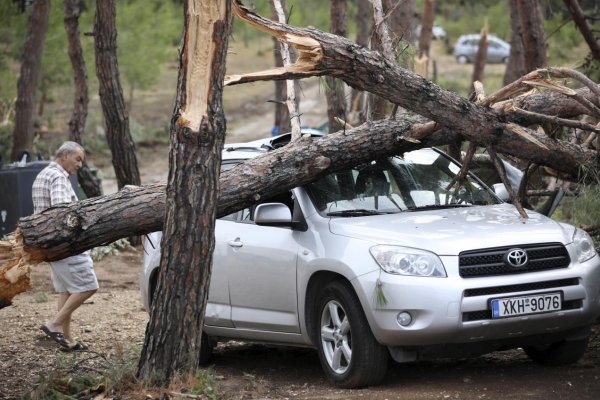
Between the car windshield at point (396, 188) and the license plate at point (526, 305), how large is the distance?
1.27 m

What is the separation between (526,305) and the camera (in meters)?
6.75

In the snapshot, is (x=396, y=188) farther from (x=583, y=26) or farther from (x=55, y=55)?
(x=55, y=55)

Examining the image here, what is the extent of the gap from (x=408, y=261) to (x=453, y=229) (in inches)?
18.8

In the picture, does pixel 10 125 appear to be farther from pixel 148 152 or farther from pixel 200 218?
pixel 200 218

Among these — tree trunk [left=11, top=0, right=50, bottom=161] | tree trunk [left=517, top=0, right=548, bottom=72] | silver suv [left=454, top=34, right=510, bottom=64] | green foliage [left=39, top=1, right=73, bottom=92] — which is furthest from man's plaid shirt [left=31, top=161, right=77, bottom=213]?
silver suv [left=454, top=34, right=510, bottom=64]

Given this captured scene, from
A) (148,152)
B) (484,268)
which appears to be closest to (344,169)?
(484,268)

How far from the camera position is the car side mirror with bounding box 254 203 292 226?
7.43 meters

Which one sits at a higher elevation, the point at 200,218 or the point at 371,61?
the point at 371,61

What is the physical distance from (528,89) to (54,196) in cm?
415

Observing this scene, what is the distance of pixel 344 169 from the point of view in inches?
314

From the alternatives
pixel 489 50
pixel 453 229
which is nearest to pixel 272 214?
pixel 453 229

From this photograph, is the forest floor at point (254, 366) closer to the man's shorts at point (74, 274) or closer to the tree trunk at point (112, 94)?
the man's shorts at point (74, 274)

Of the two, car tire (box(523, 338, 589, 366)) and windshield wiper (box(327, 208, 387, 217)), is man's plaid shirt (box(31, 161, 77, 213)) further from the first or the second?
car tire (box(523, 338, 589, 366))

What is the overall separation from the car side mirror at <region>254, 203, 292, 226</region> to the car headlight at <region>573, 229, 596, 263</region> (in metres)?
1.99
